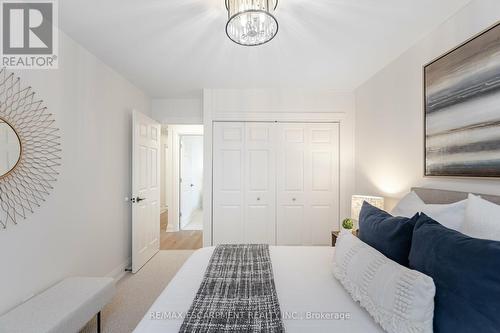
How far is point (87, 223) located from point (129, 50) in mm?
1791

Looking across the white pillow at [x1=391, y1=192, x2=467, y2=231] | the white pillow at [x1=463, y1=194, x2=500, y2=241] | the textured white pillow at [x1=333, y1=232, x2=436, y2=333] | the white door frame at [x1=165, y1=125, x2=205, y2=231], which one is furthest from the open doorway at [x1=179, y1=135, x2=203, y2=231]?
the white pillow at [x1=463, y1=194, x2=500, y2=241]

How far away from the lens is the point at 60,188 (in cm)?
208

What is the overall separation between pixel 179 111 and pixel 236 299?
3.46 m

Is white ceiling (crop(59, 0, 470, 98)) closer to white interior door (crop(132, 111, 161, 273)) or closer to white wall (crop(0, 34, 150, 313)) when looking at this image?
white wall (crop(0, 34, 150, 313))

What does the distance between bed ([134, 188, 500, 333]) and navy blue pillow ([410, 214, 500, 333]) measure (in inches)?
11.7

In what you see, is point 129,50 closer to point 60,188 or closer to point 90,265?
point 60,188

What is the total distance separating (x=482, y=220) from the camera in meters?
1.13

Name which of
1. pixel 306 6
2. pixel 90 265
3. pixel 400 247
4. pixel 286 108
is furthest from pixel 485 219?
pixel 90 265

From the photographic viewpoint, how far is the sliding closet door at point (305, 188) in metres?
3.57

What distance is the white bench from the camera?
1.45m

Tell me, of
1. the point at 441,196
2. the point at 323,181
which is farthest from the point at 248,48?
the point at 323,181

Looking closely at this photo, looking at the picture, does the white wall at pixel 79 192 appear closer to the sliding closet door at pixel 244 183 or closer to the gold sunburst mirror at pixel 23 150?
the gold sunburst mirror at pixel 23 150

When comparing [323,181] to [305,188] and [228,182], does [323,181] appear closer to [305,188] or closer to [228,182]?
[305,188]

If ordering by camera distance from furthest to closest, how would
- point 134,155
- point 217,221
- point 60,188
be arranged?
1. point 217,221
2. point 134,155
3. point 60,188
